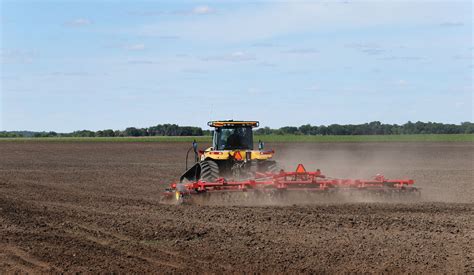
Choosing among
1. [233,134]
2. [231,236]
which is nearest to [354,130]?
[233,134]

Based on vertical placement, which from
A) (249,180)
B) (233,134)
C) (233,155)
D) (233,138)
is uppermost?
(233,134)

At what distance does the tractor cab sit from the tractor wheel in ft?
3.69

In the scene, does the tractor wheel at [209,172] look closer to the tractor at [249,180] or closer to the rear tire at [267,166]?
the tractor at [249,180]

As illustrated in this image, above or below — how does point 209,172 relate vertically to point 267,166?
below

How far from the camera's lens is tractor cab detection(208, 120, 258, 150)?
20.0 meters

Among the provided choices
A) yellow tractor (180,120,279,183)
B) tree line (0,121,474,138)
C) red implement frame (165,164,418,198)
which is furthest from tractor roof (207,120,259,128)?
tree line (0,121,474,138)

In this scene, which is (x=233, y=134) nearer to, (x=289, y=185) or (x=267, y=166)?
(x=267, y=166)

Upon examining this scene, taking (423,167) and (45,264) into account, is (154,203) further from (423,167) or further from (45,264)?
(423,167)

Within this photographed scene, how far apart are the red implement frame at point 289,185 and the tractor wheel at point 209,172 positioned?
3.09ft

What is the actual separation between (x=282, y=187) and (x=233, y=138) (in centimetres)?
317

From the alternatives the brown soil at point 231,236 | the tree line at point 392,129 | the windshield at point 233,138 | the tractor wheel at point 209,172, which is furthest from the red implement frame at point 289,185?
the tree line at point 392,129

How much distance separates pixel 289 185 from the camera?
17453 mm

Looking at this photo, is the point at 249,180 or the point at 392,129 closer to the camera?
the point at 249,180

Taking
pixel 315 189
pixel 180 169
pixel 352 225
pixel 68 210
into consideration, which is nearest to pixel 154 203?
pixel 68 210
